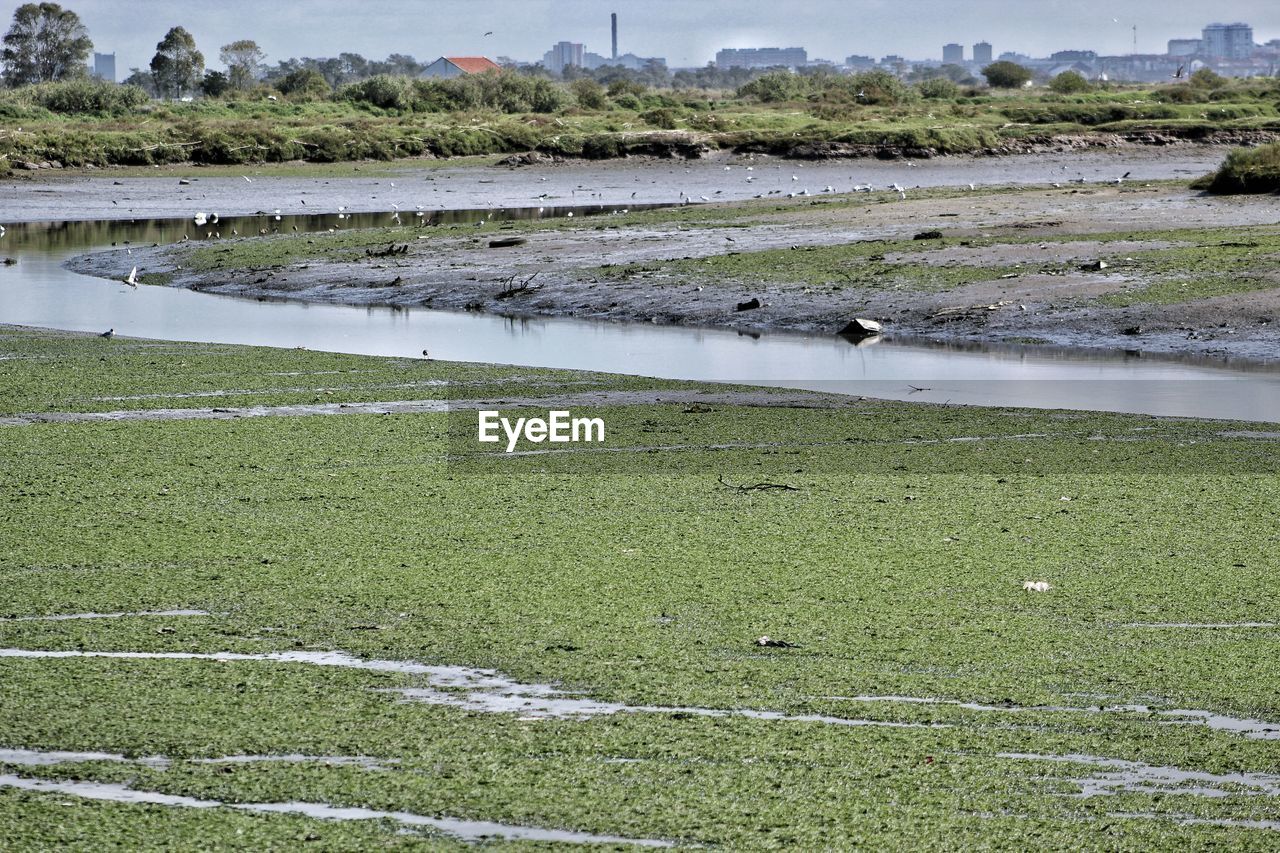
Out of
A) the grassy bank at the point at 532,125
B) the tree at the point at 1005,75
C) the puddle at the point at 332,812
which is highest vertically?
the tree at the point at 1005,75

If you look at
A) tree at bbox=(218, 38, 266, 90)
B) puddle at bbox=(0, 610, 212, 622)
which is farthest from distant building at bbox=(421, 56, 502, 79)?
puddle at bbox=(0, 610, 212, 622)

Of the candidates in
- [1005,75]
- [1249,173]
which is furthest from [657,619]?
[1005,75]

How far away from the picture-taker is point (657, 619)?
712cm

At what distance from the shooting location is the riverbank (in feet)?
65.1

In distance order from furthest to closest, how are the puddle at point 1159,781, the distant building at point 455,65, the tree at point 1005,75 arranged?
the distant building at point 455,65, the tree at point 1005,75, the puddle at point 1159,781

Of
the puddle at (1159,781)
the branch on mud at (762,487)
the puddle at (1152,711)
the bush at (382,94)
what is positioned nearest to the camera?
the puddle at (1159,781)

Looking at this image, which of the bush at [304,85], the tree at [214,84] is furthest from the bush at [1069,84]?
the tree at [214,84]

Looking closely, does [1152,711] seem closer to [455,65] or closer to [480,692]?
[480,692]

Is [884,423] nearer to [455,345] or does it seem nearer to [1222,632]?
[1222,632]

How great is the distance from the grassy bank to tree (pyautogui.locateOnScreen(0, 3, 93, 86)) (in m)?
36.4

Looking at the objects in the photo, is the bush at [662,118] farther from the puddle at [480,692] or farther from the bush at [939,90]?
the puddle at [480,692]

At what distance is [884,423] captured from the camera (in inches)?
513

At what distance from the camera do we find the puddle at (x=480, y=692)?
5.93 m

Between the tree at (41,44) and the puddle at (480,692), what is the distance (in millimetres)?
118746
